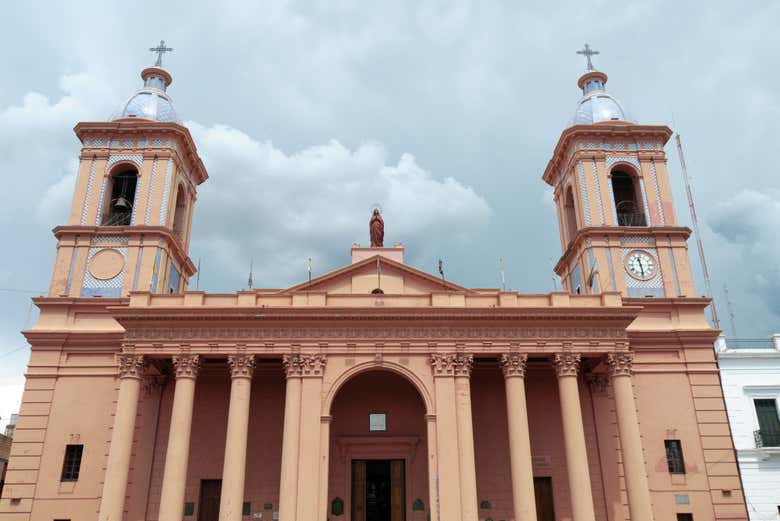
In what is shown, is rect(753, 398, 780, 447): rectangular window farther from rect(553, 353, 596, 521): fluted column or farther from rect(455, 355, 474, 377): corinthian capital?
rect(455, 355, 474, 377): corinthian capital

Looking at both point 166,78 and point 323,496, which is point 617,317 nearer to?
point 323,496

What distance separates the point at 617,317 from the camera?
24.9 m

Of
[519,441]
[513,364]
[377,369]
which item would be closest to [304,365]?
[377,369]

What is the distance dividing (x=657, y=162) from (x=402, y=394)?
16501 millimetres

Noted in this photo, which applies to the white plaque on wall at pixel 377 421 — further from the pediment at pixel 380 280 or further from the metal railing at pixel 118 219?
the metal railing at pixel 118 219

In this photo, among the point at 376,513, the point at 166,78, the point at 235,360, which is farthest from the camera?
the point at 166,78

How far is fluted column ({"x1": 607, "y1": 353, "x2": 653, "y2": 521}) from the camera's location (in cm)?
2261

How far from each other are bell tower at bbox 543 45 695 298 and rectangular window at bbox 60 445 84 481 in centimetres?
2207

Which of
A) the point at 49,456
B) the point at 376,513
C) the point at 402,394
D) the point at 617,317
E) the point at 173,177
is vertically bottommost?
the point at 376,513

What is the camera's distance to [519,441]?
76.1 feet

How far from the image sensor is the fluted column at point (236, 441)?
2216 centimetres

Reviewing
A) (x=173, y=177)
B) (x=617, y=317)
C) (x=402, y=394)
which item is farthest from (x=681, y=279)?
(x=173, y=177)

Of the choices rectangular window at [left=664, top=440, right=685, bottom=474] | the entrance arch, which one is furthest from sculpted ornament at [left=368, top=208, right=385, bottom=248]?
rectangular window at [left=664, top=440, right=685, bottom=474]

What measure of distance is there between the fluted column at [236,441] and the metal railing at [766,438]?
19886mm
